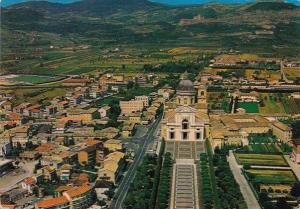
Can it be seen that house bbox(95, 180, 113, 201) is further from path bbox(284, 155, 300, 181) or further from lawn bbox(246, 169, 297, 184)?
path bbox(284, 155, 300, 181)

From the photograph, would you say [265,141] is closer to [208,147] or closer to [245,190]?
[208,147]

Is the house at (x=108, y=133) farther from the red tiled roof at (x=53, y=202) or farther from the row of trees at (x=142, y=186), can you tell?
the red tiled roof at (x=53, y=202)

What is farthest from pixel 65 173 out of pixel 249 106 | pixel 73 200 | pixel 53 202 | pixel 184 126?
pixel 249 106

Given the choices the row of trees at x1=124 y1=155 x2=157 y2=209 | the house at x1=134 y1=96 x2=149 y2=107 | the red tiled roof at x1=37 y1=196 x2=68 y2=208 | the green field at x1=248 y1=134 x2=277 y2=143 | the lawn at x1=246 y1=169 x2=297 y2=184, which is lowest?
the lawn at x1=246 y1=169 x2=297 y2=184

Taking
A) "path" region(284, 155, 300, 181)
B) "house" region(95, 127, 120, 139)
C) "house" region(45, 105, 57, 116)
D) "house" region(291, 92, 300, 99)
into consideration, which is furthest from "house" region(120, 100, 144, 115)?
"path" region(284, 155, 300, 181)

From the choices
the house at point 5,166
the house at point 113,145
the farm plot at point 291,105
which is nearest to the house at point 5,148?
the house at point 5,166

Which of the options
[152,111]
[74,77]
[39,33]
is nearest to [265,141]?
[152,111]

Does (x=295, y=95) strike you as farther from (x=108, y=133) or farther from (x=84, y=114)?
(x=108, y=133)
